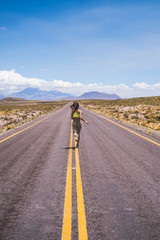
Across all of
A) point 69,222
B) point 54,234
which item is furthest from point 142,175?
point 54,234

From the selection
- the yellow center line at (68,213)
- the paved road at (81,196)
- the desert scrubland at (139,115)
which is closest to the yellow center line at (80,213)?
the paved road at (81,196)

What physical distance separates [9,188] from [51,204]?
4.22 ft

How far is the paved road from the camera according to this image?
2775 millimetres

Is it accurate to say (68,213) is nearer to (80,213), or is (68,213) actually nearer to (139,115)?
(80,213)

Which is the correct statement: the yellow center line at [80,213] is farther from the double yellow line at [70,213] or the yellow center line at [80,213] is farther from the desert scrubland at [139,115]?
the desert scrubland at [139,115]

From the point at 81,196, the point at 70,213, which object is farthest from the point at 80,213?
the point at 81,196

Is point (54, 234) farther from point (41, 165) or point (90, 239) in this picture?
point (41, 165)

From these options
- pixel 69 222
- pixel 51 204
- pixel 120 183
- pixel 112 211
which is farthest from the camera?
pixel 120 183

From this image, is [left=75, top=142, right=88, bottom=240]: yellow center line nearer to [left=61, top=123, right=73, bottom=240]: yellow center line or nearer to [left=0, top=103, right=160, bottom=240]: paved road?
[left=0, top=103, right=160, bottom=240]: paved road

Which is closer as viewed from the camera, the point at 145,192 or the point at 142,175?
the point at 145,192

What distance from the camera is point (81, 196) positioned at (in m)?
3.81

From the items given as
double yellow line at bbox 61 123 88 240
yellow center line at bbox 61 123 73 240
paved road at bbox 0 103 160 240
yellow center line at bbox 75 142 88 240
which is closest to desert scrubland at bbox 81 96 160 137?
paved road at bbox 0 103 160 240

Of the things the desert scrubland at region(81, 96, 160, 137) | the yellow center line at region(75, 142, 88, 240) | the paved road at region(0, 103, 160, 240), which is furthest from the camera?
the desert scrubland at region(81, 96, 160, 137)

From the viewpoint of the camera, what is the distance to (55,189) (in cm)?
414
